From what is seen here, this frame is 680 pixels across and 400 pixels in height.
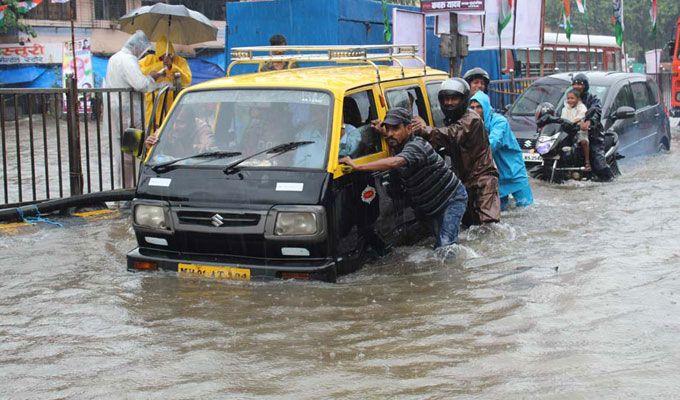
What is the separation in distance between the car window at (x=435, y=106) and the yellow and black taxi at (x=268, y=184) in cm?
95

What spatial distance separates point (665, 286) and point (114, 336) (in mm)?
3963

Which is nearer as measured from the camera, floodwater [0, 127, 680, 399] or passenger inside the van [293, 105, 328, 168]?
floodwater [0, 127, 680, 399]

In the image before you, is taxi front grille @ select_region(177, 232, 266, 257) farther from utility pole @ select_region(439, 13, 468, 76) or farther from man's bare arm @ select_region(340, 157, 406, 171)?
utility pole @ select_region(439, 13, 468, 76)

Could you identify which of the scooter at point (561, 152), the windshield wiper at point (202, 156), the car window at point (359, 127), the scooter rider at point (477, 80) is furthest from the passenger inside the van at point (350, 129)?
the scooter at point (561, 152)

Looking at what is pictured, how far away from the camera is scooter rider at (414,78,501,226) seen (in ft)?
27.2

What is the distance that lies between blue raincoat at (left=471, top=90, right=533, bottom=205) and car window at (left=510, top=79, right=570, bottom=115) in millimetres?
4701

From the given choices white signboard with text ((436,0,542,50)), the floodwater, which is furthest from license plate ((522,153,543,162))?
the floodwater

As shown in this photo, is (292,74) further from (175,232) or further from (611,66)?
(611,66)

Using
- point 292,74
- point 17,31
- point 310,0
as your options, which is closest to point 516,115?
point 310,0

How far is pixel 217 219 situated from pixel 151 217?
60 centimetres

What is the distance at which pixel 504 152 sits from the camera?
32.7 feet

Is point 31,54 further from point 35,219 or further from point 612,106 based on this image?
point 35,219

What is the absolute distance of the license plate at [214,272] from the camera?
6.77 meters

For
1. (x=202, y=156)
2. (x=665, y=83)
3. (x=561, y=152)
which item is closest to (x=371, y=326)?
(x=202, y=156)
